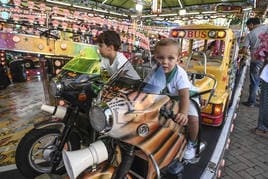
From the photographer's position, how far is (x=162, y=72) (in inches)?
66.8

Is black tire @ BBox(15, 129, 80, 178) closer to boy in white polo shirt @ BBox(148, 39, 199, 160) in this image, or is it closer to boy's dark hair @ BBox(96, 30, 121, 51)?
boy's dark hair @ BBox(96, 30, 121, 51)

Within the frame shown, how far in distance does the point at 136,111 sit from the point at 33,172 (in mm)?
1691

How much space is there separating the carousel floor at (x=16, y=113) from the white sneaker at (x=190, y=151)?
7.31ft

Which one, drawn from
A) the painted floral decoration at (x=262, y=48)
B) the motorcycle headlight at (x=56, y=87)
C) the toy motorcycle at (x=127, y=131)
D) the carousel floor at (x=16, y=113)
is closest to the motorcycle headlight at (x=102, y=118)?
the toy motorcycle at (x=127, y=131)

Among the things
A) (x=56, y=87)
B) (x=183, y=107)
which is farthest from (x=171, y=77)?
(x=56, y=87)

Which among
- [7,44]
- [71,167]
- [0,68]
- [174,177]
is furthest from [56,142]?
[0,68]

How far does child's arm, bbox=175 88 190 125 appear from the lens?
5.17 feet

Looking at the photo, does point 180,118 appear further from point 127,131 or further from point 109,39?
point 109,39

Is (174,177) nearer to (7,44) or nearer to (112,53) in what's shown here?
(112,53)

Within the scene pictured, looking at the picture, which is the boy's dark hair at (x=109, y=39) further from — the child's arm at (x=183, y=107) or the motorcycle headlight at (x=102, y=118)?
the motorcycle headlight at (x=102, y=118)

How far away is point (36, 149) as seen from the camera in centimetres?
242

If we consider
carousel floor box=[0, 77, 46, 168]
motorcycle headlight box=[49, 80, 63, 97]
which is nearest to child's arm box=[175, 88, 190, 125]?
motorcycle headlight box=[49, 80, 63, 97]

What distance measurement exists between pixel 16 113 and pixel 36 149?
254 centimetres

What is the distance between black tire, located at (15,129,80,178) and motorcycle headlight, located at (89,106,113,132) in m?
1.15
